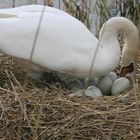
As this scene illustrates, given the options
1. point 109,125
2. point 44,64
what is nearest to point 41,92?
point 44,64

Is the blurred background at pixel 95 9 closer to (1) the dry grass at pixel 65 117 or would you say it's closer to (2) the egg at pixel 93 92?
(2) the egg at pixel 93 92

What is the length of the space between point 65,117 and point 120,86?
81 cm

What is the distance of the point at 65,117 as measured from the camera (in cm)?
396

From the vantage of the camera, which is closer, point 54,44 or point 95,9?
point 54,44

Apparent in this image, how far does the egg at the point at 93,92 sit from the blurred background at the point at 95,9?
4.52 ft

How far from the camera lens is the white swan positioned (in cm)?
446

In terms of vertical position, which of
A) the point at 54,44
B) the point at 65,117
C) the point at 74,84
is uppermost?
the point at 54,44

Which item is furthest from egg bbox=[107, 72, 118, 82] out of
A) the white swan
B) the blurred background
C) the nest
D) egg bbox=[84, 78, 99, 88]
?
the blurred background

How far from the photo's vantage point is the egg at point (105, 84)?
15.5 feet

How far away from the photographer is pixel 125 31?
4816mm

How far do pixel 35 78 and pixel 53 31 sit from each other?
44cm

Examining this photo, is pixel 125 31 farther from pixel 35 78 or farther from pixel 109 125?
pixel 109 125

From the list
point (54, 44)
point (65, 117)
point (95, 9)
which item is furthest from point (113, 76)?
point (95, 9)

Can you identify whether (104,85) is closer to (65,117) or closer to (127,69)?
(127,69)
